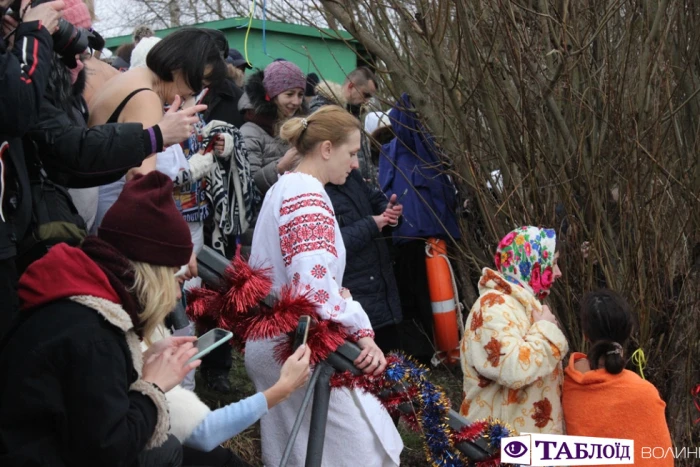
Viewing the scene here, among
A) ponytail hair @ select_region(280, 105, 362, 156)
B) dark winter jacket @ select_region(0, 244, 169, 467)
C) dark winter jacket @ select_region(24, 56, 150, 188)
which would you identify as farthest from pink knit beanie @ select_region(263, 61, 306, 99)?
dark winter jacket @ select_region(0, 244, 169, 467)

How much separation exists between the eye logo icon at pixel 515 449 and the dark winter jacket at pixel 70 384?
4.41 ft

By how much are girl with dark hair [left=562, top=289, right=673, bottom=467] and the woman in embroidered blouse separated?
0.76m

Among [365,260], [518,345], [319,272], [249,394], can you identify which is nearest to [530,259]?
[518,345]

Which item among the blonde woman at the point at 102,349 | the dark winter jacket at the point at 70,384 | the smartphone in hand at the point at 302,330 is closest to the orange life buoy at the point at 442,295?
the smartphone in hand at the point at 302,330

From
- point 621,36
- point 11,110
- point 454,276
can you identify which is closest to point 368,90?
point 454,276

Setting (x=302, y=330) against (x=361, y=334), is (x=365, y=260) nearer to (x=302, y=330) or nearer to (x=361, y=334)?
(x=361, y=334)

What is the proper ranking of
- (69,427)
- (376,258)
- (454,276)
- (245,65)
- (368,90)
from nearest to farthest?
(69,427), (376,258), (454,276), (368,90), (245,65)

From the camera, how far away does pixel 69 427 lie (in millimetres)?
2232

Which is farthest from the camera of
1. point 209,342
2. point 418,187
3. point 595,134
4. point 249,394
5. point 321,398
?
point 418,187

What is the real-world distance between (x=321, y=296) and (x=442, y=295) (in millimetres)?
2495

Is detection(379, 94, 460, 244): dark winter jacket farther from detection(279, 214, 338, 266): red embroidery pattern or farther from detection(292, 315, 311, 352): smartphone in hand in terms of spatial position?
detection(292, 315, 311, 352): smartphone in hand

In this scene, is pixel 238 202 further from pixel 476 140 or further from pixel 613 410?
pixel 613 410

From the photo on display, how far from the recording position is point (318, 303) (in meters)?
3.28

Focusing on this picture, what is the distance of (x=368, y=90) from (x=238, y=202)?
174 cm
